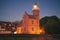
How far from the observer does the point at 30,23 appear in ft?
44.3

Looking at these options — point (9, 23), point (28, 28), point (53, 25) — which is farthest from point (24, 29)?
point (53, 25)

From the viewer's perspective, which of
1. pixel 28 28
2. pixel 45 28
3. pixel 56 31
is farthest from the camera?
pixel 28 28

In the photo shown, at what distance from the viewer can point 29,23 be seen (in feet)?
44.4

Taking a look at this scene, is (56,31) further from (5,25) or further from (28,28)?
(5,25)

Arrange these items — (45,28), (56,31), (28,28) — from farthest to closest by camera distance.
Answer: (28,28), (45,28), (56,31)

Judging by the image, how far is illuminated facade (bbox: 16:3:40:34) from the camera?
43.5 feet

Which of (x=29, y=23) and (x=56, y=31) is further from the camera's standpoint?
(x=29, y=23)

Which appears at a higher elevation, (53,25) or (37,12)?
(37,12)

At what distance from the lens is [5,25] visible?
1319 centimetres

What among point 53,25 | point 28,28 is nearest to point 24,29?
point 28,28

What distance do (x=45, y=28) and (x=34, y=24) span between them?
129 cm

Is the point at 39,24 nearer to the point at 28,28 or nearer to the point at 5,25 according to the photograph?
the point at 28,28

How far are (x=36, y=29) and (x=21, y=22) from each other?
1231 millimetres

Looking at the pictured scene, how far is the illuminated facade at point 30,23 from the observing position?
13.2 m
